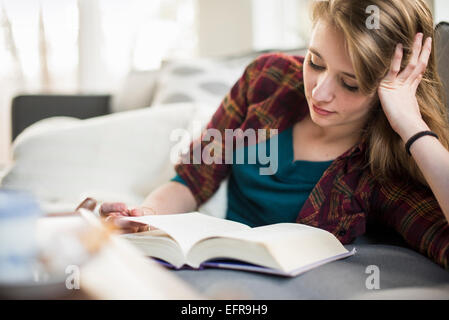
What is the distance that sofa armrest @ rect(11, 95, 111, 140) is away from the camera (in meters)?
2.02

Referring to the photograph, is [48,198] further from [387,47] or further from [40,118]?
[387,47]

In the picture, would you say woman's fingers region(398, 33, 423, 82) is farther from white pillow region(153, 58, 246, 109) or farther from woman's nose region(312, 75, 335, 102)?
white pillow region(153, 58, 246, 109)

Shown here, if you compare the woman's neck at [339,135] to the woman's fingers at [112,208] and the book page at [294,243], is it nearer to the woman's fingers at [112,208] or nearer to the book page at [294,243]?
the book page at [294,243]

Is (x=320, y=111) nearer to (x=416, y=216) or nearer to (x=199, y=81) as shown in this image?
(x=416, y=216)

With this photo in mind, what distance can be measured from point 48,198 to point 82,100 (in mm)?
837

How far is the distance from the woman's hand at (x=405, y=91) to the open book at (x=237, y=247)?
0.87 ft

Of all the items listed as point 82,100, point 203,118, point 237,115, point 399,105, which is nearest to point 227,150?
point 237,115

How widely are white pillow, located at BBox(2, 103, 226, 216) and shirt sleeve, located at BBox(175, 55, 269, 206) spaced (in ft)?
0.75

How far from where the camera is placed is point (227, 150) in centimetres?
112

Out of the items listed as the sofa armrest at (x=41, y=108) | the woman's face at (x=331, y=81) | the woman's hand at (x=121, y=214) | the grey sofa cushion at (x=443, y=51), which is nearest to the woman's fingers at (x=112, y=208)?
the woman's hand at (x=121, y=214)

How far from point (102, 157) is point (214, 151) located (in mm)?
446

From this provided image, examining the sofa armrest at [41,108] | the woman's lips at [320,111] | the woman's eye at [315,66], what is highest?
the woman's eye at [315,66]

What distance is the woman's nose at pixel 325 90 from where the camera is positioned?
0.87 m

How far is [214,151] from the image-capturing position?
1.12m
